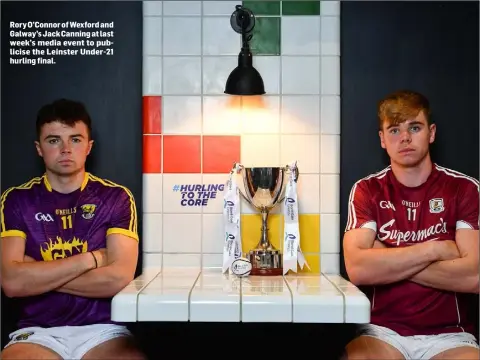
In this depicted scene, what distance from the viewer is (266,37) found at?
2.89 m

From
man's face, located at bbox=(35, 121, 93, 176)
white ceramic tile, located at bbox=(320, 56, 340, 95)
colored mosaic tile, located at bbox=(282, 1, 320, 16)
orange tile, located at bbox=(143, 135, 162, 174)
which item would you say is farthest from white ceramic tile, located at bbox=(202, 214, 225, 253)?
colored mosaic tile, located at bbox=(282, 1, 320, 16)

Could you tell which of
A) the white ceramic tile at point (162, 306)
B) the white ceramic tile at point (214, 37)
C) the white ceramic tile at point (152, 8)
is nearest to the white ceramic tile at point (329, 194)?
the white ceramic tile at point (214, 37)

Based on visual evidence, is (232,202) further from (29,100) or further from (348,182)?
(29,100)

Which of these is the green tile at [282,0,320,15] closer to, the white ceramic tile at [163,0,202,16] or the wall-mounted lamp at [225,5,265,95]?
the wall-mounted lamp at [225,5,265,95]

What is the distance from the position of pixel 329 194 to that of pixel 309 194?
89 mm

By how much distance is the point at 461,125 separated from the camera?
9.39 feet

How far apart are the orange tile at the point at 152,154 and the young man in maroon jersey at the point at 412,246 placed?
870 millimetres

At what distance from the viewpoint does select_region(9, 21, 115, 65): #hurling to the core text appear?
9.38 feet

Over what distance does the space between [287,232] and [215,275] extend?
1.18 ft

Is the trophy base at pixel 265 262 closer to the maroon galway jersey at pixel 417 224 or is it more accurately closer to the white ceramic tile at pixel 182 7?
→ the maroon galway jersey at pixel 417 224

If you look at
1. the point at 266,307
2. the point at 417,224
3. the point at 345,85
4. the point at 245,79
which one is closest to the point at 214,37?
Result: the point at 245,79

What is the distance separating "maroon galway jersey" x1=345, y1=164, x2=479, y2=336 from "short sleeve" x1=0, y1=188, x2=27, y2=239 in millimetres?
1360

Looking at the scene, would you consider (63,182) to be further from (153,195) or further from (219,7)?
(219,7)

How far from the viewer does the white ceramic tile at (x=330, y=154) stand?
289 centimetres
